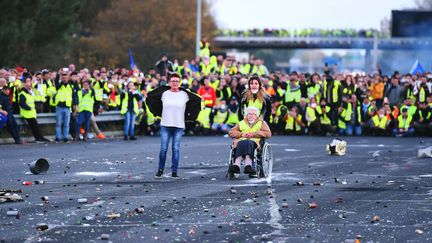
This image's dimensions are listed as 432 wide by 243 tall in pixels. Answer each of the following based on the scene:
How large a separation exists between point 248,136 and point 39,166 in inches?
146

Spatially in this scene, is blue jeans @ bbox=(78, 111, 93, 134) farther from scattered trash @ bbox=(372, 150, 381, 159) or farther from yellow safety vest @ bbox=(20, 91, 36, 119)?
scattered trash @ bbox=(372, 150, 381, 159)

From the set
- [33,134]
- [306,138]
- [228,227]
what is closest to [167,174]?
[228,227]

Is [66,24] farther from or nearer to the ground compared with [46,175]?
farther from the ground

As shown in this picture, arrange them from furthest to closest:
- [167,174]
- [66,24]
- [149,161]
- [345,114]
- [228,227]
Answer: [66,24] → [345,114] → [149,161] → [167,174] → [228,227]

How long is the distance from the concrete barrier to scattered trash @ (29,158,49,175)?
929 cm

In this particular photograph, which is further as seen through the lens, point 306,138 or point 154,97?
point 306,138

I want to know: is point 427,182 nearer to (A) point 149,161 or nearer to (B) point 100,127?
(A) point 149,161

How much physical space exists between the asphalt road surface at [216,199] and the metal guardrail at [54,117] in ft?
11.8

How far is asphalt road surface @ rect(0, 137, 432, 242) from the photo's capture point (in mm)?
12500

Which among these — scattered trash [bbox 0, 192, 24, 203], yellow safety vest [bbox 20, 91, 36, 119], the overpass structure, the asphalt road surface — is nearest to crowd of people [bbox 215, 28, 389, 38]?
the overpass structure

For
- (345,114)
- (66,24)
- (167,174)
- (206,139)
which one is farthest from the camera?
(66,24)

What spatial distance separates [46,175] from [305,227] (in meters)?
7.90

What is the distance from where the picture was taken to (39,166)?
20281 mm

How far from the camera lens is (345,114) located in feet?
120
